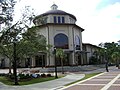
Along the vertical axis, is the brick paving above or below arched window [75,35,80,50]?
below

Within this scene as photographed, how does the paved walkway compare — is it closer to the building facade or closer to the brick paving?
the brick paving

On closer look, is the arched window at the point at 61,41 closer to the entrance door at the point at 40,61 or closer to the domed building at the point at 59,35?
the domed building at the point at 59,35

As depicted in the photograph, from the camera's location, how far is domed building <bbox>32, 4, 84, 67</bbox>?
188ft

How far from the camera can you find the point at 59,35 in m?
58.4

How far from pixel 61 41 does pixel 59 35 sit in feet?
5.21

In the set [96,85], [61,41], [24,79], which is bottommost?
[96,85]

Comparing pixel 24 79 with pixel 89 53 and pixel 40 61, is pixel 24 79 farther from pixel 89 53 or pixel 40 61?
pixel 89 53

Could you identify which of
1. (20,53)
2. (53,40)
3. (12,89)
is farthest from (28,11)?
(53,40)

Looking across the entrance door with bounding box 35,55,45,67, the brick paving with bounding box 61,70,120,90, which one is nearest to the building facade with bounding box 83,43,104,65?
the entrance door with bounding box 35,55,45,67

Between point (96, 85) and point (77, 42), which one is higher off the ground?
point (77, 42)

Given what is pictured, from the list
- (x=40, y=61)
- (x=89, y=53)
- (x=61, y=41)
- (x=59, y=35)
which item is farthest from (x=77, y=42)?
(x=89, y=53)

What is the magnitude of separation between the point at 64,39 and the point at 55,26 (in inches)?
153

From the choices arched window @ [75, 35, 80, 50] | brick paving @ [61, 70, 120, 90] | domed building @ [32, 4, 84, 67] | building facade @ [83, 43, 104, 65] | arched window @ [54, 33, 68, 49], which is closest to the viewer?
brick paving @ [61, 70, 120, 90]

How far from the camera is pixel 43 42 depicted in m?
33.4
